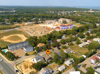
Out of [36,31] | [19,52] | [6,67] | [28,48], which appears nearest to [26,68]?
[6,67]

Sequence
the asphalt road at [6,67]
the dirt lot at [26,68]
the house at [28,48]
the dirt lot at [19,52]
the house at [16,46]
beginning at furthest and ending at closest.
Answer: the house at [16,46] < the house at [28,48] < the dirt lot at [19,52] < the dirt lot at [26,68] < the asphalt road at [6,67]

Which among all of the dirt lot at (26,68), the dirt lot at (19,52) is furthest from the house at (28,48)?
the dirt lot at (26,68)

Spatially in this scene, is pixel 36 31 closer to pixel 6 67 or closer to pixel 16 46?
pixel 16 46

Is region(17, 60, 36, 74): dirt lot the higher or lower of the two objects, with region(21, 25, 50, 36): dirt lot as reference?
lower

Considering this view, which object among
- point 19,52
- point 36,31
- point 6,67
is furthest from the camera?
point 36,31

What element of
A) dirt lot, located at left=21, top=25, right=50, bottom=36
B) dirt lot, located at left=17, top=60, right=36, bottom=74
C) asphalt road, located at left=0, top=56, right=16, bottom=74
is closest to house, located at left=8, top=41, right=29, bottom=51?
asphalt road, located at left=0, top=56, right=16, bottom=74

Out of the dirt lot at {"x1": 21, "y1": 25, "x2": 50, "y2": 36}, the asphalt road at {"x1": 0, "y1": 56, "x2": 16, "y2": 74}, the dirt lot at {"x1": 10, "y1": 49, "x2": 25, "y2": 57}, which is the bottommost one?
the asphalt road at {"x1": 0, "y1": 56, "x2": 16, "y2": 74}

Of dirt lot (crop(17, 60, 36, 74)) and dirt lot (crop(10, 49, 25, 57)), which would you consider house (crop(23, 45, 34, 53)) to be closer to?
dirt lot (crop(10, 49, 25, 57))

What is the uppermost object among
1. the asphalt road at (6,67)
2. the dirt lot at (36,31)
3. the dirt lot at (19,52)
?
the dirt lot at (36,31)

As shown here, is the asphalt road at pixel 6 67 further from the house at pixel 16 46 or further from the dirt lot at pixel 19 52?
the house at pixel 16 46

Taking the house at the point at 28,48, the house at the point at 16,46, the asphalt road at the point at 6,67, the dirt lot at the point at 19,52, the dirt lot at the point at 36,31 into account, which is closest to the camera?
the asphalt road at the point at 6,67

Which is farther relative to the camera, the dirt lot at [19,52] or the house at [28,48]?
the house at [28,48]

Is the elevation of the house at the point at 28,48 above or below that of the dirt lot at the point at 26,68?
above
